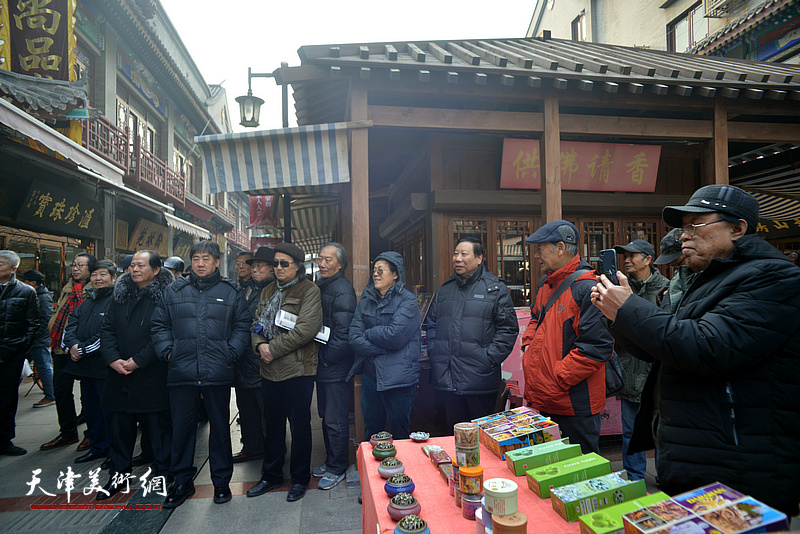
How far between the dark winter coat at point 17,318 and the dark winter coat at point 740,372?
6016 millimetres

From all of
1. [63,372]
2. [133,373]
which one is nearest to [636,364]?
[133,373]

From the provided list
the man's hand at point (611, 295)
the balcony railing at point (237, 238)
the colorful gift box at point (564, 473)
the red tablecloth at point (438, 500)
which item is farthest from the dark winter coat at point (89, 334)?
the balcony railing at point (237, 238)

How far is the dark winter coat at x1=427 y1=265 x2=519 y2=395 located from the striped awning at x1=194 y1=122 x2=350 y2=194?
205 cm

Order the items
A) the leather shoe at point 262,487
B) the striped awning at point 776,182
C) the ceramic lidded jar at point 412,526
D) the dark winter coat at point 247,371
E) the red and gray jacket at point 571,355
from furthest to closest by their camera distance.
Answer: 1. the striped awning at point 776,182
2. the dark winter coat at point 247,371
3. the leather shoe at point 262,487
4. the red and gray jacket at point 571,355
5. the ceramic lidded jar at point 412,526

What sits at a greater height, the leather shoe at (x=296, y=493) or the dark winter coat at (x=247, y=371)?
the dark winter coat at (x=247, y=371)

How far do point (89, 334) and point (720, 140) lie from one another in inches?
305

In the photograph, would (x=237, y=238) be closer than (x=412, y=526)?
No

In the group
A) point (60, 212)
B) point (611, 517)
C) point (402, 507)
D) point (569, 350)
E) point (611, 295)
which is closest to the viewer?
point (611, 517)

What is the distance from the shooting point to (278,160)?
15.7 feet

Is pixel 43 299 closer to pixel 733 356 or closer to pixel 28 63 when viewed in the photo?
pixel 28 63

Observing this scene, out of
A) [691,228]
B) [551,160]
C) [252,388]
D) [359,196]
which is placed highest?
[551,160]

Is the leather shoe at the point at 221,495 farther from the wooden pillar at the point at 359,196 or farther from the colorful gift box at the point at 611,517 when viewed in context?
the colorful gift box at the point at 611,517

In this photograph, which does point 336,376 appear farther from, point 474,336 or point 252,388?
point 474,336

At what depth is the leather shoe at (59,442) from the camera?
482 centimetres
